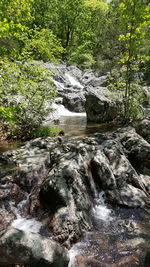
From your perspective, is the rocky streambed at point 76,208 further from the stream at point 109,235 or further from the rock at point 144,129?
the rock at point 144,129

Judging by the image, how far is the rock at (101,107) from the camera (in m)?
13.8

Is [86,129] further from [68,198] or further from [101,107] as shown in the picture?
[68,198]

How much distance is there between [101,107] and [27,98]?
263 inches

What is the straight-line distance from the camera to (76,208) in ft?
13.6

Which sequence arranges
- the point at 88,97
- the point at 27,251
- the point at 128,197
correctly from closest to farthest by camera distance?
the point at 27,251 < the point at 128,197 < the point at 88,97

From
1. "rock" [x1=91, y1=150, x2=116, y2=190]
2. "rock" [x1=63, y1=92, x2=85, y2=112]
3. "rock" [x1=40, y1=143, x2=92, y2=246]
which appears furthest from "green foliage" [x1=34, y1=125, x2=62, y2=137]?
"rock" [x1=63, y1=92, x2=85, y2=112]

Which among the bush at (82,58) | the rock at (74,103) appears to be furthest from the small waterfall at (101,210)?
the bush at (82,58)

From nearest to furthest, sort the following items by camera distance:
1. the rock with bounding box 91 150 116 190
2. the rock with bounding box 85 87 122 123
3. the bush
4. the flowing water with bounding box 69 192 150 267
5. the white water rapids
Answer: the flowing water with bounding box 69 192 150 267, the white water rapids, the rock with bounding box 91 150 116 190, the rock with bounding box 85 87 122 123, the bush

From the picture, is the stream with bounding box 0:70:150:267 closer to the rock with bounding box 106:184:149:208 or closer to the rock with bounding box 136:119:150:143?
the rock with bounding box 106:184:149:208

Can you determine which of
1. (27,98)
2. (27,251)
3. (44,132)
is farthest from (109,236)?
(27,98)

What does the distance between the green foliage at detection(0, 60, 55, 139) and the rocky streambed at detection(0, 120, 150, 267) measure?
253 centimetres

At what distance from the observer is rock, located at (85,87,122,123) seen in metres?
13.8

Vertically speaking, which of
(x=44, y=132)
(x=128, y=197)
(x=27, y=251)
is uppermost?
(x=44, y=132)

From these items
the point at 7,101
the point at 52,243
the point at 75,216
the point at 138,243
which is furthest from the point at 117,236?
the point at 7,101
